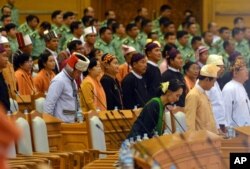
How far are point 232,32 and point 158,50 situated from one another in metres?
5.36

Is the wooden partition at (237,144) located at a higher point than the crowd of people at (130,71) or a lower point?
lower

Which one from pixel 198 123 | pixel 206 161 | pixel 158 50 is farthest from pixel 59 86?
pixel 206 161

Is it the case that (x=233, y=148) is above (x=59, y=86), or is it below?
below

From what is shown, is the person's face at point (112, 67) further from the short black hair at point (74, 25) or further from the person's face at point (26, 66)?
the short black hair at point (74, 25)

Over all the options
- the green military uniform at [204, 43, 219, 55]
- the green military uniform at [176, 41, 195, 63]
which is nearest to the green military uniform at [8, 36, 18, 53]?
the green military uniform at [176, 41, 195, 63]

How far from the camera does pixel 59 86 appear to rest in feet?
30.8

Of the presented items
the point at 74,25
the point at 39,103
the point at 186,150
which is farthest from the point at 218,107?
the point at 74,25

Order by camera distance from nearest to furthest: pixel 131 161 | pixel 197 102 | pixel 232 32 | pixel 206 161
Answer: pixel 131 161, pixel 206 161, pixel 197 102, pixel 232 32

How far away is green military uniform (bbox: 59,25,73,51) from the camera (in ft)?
48.4

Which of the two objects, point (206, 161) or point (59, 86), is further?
point (59, 86)

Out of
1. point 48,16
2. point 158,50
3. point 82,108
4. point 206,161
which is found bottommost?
point 206,161

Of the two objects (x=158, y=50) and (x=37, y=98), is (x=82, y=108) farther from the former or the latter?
(x=158, y=50)

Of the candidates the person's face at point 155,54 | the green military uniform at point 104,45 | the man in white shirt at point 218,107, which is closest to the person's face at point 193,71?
the person's face at point 155,54

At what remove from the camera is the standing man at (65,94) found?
941 centimetres
